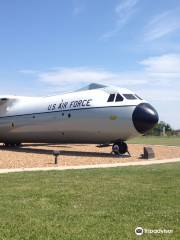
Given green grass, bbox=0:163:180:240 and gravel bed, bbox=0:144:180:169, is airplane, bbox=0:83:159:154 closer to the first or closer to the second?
gravel bed, bbox=0:144:180:169

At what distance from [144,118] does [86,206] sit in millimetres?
13778

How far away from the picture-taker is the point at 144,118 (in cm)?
2206

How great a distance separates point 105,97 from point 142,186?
12.8 meters

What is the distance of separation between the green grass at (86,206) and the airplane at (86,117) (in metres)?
9.20

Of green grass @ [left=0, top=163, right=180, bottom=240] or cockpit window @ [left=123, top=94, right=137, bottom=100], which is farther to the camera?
cockpit window @ [left=123, top=94, right=137, bottom=100]

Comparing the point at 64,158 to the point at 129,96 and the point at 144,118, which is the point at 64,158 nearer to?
the point at 144,118

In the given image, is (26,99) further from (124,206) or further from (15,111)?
(124,206)

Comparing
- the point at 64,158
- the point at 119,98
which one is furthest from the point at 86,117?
the point at 64,158

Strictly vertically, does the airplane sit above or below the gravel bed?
above

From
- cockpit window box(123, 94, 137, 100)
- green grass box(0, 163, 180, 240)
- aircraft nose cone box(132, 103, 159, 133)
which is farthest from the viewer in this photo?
cockpit window box(123, 94, 137, 100)

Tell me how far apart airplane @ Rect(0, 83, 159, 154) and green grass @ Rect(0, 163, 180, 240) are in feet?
30.2

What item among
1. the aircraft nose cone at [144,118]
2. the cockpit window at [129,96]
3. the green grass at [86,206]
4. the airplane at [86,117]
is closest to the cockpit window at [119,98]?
the airplane at [86,117]

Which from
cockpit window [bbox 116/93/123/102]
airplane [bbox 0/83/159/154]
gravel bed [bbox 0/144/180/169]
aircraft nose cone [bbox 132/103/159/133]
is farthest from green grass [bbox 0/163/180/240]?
cockpit window [bbox 116/93/123/102]

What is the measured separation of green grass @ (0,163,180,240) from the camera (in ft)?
22.5
